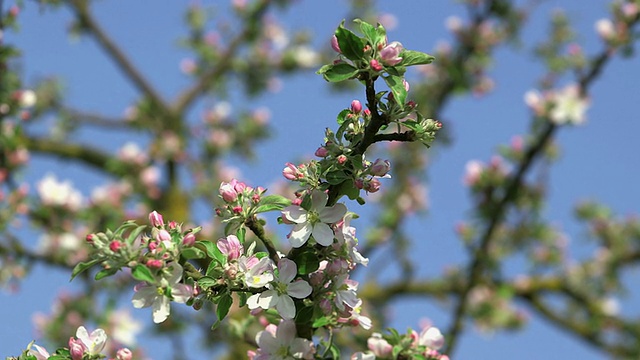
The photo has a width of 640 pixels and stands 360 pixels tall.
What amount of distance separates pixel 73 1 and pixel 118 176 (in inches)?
71.5

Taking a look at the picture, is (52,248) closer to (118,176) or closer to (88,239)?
(118,176)

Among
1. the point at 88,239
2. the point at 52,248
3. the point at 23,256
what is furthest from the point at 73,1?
the point at 88,239

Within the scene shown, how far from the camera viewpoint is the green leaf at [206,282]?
5.19 ft

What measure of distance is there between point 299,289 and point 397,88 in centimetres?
48

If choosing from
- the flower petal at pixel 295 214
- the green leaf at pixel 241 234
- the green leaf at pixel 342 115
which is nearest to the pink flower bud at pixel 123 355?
the green leaf at pixel 241 234

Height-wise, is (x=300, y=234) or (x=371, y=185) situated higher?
(x=371, y=185)

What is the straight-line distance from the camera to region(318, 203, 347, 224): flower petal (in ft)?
5.28

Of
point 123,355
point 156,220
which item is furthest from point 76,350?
point 156,220

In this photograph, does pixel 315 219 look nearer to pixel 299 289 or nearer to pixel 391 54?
pixel 299 289

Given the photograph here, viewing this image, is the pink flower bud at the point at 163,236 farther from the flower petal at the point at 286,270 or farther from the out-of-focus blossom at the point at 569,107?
the out-of-focus blossom at the point at 569,107

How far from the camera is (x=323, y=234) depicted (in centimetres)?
159

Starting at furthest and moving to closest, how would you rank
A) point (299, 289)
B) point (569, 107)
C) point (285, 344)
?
point (569, 107)
point (285, 344)
point (299, 289)

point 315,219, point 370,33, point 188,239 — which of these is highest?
point 370,33

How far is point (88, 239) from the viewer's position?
1.54 meters
